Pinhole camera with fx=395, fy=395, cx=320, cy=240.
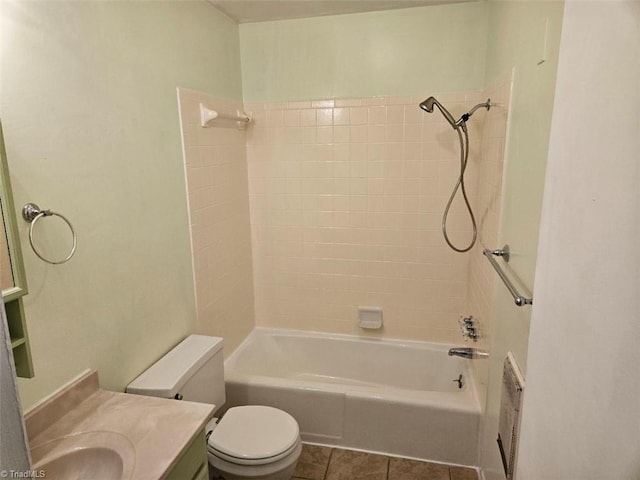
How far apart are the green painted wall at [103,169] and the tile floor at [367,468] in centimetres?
97

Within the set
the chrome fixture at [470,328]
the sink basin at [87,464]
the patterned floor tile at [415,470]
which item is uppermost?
the sink basin at [87,464]

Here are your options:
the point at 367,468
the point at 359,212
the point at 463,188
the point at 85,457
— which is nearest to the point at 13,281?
the point at 85,457

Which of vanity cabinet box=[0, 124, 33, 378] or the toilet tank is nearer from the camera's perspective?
vanity cabinet box=[0, 124, 33, 378]

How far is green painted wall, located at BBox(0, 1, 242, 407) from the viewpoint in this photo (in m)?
1.16

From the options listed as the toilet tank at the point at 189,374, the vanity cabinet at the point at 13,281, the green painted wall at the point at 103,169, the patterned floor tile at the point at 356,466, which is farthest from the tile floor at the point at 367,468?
the vanity cabinet at the point at 13,281

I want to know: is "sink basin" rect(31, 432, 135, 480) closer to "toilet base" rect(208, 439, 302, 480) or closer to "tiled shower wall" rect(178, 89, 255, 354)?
"toilet base" rect(208, 439, 302, 480)

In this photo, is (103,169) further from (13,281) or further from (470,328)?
(470,328)

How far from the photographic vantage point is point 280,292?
9.29ft

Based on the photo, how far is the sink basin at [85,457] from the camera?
1105 millimetres

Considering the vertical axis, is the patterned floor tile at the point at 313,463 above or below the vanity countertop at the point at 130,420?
below

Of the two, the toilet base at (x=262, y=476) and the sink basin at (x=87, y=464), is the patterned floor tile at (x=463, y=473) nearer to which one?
the toilet base at (x=262, y=476)

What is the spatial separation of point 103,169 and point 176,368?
85 centimetres

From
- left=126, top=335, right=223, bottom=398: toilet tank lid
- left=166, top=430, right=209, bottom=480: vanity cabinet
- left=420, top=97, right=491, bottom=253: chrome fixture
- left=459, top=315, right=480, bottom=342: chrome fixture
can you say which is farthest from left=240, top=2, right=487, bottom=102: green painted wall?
left=166, top=430, right=209, bottom=480: vanity cabinet

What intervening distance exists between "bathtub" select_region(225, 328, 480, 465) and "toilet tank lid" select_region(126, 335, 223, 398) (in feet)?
1.48
